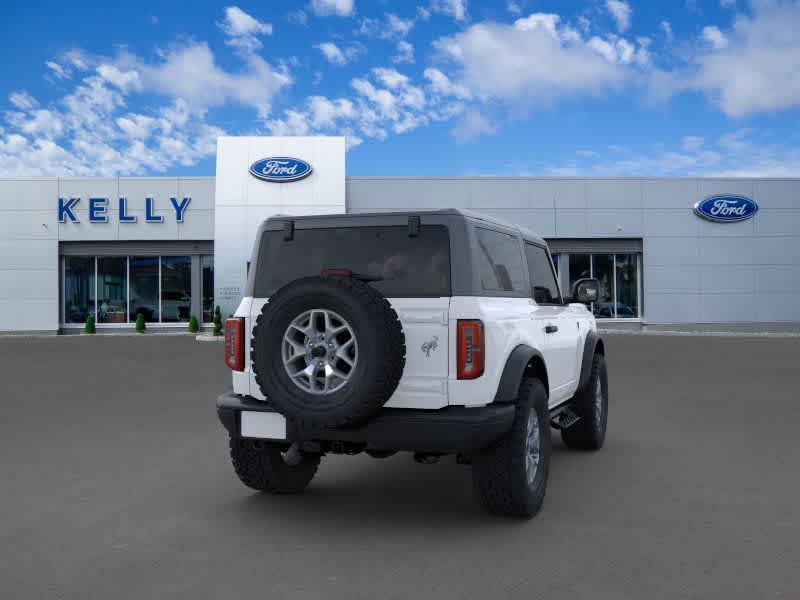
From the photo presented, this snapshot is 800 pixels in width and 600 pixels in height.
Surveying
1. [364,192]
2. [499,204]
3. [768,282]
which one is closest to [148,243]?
[364,192]

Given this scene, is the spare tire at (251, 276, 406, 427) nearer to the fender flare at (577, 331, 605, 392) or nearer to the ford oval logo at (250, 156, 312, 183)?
the fender flare at (577, 331, 605, 392)

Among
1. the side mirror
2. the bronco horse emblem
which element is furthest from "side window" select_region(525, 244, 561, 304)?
the bronco horse emblem

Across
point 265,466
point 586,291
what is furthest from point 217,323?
point 265,466

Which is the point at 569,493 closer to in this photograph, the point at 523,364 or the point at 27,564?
the point at 523,364

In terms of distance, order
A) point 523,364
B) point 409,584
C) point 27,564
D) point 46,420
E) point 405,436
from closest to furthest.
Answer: point 409,584, point 27,564, point 405,436, point 523,364, point 46,420

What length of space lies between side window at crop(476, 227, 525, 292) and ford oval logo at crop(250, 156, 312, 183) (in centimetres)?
2577

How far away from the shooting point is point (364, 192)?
31281 mm

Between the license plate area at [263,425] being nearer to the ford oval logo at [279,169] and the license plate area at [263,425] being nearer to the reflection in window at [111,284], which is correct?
the ford oval logo at [279,169]

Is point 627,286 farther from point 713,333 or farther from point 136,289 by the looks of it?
point 136,289

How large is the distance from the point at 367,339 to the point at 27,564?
7.03 ft

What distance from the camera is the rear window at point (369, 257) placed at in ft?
15.0

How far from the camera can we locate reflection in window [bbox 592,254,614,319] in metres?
32.3

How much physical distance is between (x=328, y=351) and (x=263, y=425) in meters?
0.69

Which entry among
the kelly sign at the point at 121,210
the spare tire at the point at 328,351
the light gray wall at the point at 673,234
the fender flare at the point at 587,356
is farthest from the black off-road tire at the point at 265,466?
the kelly sign at the point at 121,210
